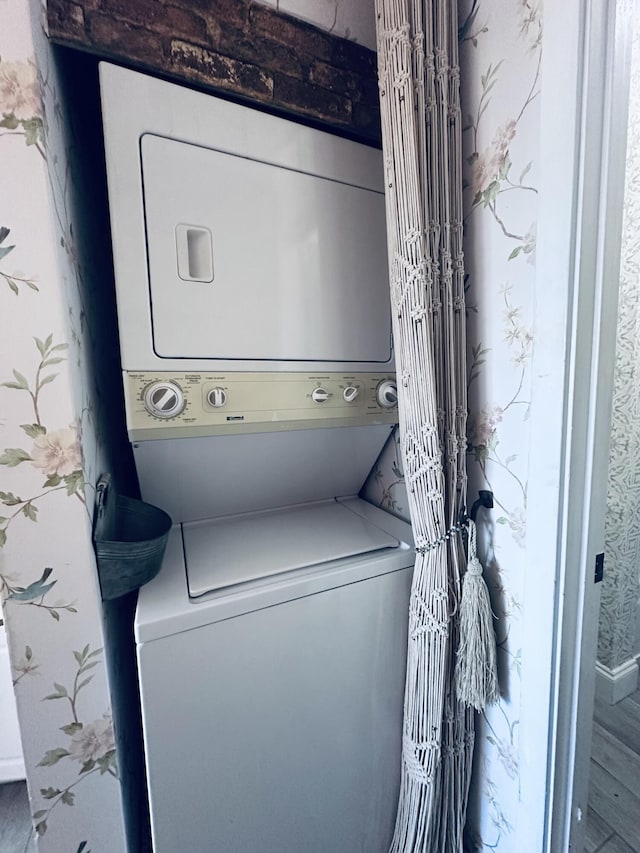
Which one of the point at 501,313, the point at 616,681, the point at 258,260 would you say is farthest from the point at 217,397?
the point at 616,681

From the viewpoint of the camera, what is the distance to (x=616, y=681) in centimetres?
195

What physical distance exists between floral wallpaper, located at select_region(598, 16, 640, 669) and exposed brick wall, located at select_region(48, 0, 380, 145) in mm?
1330

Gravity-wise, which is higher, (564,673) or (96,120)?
(96,120)

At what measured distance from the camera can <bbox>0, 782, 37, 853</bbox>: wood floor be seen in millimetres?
1359

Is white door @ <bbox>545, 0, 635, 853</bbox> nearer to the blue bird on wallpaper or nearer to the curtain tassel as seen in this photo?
the curtain tassel

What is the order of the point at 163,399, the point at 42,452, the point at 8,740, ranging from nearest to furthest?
the point at 42,452
the point at 163,399
the point at 8,740

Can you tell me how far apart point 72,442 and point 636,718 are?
263cm

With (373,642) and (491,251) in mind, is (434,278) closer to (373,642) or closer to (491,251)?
(491,251)

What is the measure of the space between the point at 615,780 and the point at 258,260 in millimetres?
2333

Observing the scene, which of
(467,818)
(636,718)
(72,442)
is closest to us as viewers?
(72,442)

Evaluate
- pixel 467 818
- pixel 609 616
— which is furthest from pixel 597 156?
pixel 609 616

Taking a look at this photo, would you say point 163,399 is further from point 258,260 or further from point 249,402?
point 258,260

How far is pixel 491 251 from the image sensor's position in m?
0.99

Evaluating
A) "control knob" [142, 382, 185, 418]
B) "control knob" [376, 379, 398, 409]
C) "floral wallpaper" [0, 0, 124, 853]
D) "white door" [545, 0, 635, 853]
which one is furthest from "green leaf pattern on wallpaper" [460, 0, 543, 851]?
"floral wallpaper" [0, 0, 124, 853]
